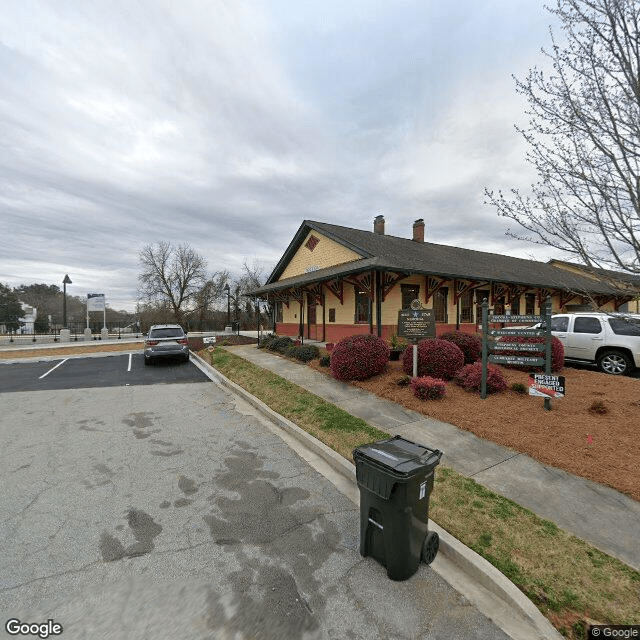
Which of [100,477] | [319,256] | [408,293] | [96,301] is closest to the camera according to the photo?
[100,477]

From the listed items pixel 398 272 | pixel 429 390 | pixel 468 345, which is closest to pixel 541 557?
pixel 429 390

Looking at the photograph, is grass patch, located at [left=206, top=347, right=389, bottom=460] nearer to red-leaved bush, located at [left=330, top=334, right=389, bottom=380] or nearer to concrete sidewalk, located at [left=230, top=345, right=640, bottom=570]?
concrete sidewalk, located at [left=230, top=345, right=640, bottom=570]

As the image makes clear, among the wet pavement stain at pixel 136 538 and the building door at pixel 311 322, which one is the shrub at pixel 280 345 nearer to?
the building door at pixel 311 322

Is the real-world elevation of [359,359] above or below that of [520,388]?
above

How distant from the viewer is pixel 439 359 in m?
8.29

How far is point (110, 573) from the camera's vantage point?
8.70ft

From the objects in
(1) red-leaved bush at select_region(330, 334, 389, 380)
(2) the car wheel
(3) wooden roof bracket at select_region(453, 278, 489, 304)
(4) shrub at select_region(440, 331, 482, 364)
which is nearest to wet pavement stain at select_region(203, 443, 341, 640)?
(1) red-leaved bush at select_region(330, 334, 389, 380)

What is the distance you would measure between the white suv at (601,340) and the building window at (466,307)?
6.62 meters

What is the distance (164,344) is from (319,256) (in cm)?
914

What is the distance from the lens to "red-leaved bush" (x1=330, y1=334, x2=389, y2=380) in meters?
8.73

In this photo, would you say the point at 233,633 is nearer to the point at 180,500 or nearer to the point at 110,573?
the point at 110,573

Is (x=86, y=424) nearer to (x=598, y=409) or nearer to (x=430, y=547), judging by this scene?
(x=430, y=547)

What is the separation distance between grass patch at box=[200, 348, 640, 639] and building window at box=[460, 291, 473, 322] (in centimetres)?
1429

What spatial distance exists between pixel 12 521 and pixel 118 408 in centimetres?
449
